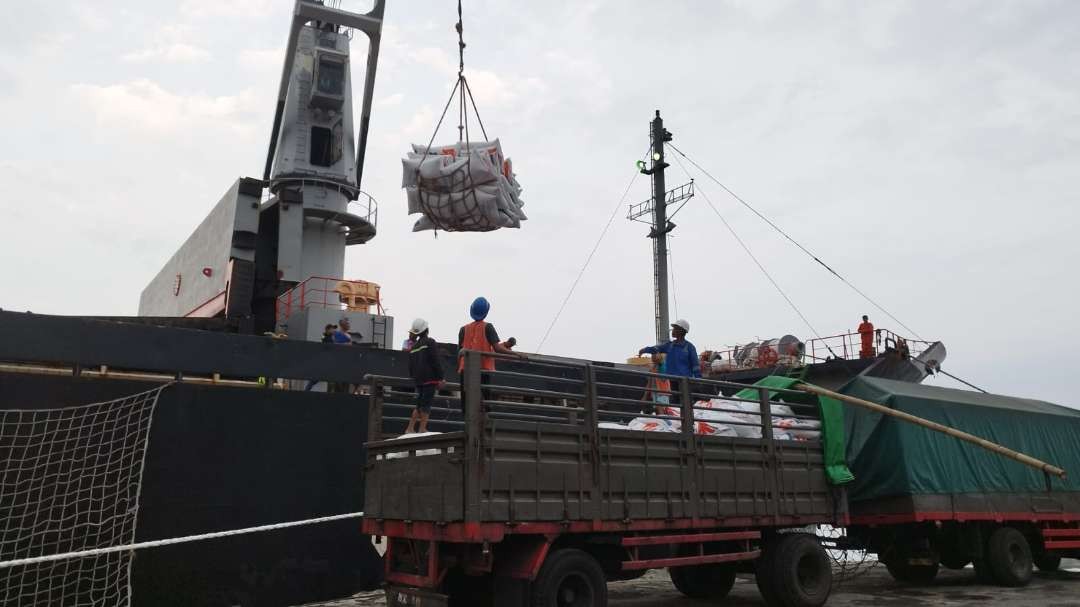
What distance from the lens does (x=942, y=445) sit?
10.5 m

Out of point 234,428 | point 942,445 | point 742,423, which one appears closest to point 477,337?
point 742,423

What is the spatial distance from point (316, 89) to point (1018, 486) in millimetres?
16616

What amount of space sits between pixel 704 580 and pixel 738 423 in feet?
9.11

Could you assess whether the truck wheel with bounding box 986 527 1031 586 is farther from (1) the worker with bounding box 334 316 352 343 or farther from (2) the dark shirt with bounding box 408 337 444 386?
(1) the worker with bounding box 334 316 352 343

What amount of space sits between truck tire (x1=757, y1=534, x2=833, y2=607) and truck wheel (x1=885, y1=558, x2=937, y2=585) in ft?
9.35

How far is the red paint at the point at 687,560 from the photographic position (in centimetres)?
720

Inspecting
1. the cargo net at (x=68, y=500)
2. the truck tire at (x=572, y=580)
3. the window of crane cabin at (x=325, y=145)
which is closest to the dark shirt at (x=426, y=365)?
the truck tire at (x=572, y=580)

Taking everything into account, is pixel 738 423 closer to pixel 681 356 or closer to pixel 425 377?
pixel 681 356

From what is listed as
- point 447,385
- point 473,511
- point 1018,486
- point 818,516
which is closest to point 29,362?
point 447,385

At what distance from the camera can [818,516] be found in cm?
907

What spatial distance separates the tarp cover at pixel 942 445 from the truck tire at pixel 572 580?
5.04m

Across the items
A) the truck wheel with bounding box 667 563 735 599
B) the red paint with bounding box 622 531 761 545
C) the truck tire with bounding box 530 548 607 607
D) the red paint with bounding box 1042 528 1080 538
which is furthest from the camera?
the red paint with bounding box 1042 528 1080 538

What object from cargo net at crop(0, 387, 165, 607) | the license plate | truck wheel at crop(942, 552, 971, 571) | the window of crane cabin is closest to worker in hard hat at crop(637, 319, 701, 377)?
the license plate

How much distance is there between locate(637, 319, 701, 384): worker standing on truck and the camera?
9469 mm
